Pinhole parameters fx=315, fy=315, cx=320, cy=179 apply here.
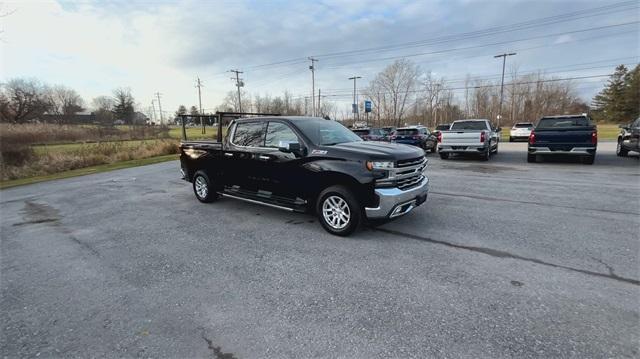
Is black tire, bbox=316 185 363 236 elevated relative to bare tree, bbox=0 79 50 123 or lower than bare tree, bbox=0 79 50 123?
lower

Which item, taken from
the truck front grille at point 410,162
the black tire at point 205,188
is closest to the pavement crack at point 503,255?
the truck front grille at point 410,162

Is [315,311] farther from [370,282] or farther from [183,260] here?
[183,260]

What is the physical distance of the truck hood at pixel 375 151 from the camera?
14.8 feet

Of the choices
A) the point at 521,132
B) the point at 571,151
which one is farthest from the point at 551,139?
the point at 521,132

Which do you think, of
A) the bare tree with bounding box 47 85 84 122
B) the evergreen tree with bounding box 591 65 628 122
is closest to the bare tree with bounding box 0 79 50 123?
the bare tree with bounding box 47 85 84 122

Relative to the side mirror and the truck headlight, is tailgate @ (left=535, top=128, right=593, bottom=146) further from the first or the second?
the side mirror

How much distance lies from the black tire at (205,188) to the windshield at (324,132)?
2.71m

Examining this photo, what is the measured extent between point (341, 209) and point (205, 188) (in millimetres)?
3706

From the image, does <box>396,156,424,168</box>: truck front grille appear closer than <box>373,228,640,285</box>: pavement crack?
No

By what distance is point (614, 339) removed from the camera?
2.39m

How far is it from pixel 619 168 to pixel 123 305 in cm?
1421

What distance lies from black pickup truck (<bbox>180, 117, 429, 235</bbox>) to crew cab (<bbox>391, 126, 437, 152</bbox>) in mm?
11708

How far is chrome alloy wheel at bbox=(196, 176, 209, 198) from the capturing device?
7034 millimetres

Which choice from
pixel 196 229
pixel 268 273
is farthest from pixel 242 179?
pixel 268 273
